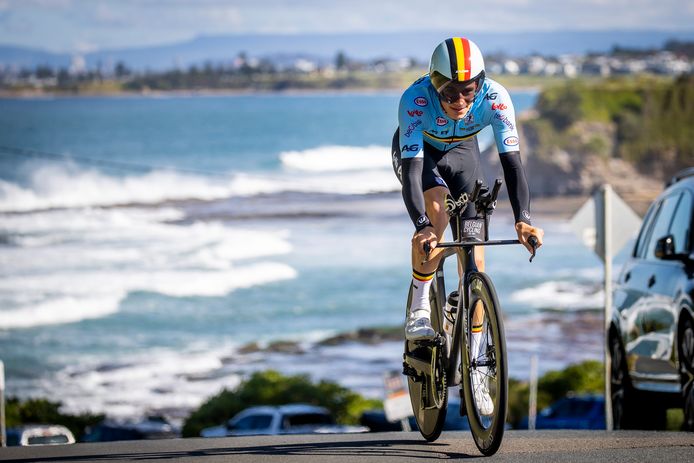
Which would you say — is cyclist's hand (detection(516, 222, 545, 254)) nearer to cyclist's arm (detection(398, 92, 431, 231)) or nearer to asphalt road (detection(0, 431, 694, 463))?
cyclist's arm (detection(398, 92, 431, 231))

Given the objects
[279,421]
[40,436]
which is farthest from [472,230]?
[279,421]

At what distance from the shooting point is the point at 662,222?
437 inches

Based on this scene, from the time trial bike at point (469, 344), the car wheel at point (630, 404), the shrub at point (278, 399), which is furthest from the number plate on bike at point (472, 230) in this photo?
the shrub at point (278, 399)

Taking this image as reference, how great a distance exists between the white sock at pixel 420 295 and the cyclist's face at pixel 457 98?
1041 mm

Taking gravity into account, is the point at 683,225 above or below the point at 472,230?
below

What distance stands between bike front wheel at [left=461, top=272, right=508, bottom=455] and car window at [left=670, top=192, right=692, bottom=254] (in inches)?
132

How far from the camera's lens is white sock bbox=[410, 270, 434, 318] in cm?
815

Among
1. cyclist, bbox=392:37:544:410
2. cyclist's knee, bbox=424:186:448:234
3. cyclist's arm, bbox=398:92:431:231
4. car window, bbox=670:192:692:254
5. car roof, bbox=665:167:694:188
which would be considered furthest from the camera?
car roof, bbox=665:167:694:188

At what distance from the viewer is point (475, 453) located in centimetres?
768

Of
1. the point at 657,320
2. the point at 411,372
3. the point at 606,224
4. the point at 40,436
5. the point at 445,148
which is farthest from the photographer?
the point at 40,436

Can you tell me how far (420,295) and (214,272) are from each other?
67322 millimetres

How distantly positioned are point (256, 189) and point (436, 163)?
329 feet

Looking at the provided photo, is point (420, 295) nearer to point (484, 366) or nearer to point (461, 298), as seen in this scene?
point (461, 298)

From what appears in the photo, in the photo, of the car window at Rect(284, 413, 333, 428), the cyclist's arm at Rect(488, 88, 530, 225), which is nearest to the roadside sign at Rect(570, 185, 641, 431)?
the cyclist's arm at Rect(488, 88, 530, 225)
